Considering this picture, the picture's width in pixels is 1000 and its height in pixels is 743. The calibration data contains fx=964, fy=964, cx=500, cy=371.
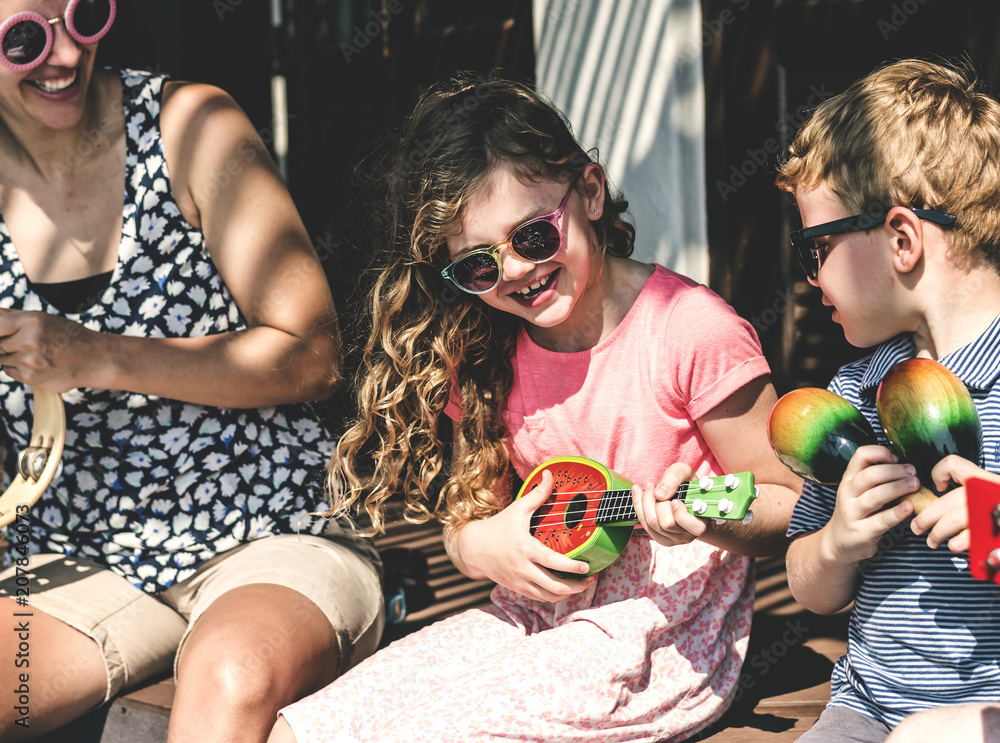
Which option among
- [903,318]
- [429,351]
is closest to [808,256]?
[903,318]

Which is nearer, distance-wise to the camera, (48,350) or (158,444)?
(48,350)

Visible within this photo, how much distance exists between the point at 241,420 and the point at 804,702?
1.37 m

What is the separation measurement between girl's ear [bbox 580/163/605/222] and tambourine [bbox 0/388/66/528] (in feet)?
4.04

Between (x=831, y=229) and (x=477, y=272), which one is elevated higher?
(x=831, y=229)

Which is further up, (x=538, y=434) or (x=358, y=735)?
(x=538, y=434)

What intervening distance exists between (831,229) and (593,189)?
0.54 m

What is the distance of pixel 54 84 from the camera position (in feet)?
7.06

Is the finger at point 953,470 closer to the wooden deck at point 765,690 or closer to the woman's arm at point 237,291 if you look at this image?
the wooden deck at point 765,690

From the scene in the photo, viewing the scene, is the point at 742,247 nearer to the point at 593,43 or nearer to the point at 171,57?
the point at 593,43

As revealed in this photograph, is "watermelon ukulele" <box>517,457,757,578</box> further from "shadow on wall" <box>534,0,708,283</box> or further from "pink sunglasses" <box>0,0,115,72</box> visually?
"shadow on wall" <box>534,0,708,283</box>

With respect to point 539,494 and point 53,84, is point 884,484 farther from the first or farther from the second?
point 53,84

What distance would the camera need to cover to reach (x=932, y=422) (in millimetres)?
1311

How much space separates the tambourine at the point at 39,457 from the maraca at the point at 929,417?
1.70 m

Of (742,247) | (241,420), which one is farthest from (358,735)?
(742,247)
